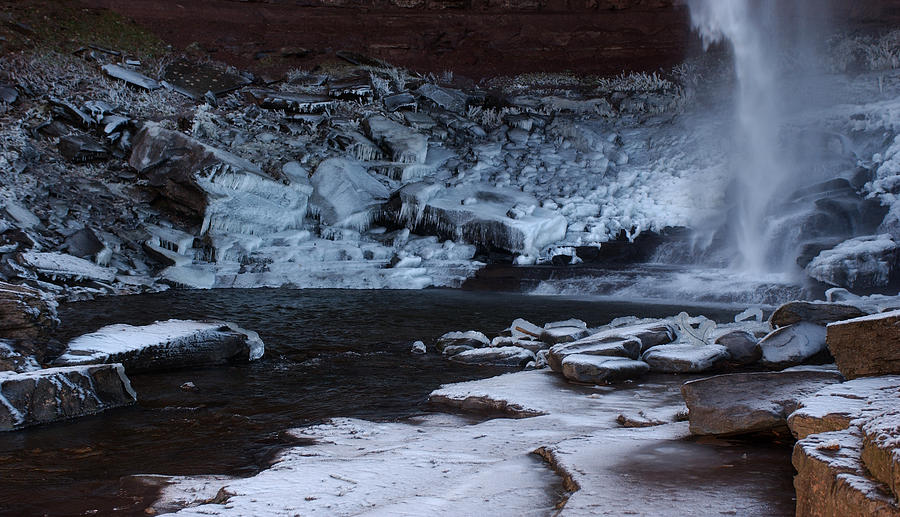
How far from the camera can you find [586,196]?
655 inches

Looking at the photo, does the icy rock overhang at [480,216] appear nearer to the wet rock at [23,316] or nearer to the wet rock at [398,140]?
the wet rock at [398,140]

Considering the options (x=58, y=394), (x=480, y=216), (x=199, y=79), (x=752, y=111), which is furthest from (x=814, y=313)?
(x=199, y=79)

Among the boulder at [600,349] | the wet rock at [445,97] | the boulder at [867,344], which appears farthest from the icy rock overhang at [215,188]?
the boulder at [867,344]

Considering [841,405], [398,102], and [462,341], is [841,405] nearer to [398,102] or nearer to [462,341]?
[462,341]

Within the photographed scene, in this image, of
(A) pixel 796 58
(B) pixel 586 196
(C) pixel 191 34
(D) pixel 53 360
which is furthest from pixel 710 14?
(D) pixel 53 360

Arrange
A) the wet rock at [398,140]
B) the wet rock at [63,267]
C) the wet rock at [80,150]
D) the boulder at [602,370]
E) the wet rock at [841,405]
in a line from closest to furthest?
the wet rock at [841,405] → the boulder at [602,370] → the wet rock at [63,267] → the wet rock at [80,150] → the wet rock at [398,140]

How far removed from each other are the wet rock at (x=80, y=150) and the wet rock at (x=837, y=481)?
1734 cm

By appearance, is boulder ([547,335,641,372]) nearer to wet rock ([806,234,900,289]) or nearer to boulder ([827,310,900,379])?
boulder ([827,310,900,379])

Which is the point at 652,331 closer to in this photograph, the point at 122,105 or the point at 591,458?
the point at 591,458

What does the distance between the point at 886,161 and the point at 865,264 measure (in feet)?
12.9

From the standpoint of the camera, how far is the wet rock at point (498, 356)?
21.8 ft

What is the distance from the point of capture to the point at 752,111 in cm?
1802

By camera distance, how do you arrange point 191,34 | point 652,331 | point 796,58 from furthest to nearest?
point 191,34 → point 796,58 → point 652,331

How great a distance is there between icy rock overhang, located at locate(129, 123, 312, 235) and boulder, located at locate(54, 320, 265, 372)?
25.5 ft
